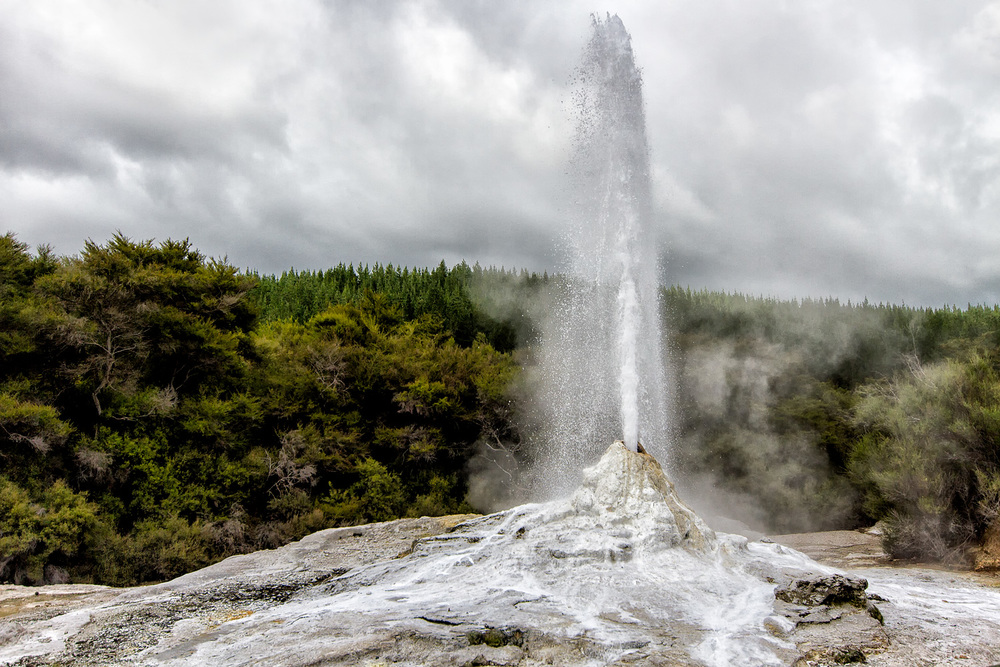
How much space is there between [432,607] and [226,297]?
15093mm

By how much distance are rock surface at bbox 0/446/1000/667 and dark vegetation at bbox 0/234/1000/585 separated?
5.14m

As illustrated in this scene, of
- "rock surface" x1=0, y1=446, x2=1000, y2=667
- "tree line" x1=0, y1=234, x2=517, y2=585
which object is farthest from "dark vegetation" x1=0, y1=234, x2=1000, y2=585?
"rock surface" x1=0, y1=446, x2=1000, y2=667

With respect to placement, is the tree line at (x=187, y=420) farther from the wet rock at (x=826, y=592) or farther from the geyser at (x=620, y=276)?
the wet rock at (x=826, y=592)

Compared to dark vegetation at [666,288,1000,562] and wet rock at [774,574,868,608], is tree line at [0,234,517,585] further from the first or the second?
wet rock at [774,574,868,608]

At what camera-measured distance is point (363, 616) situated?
614 cm

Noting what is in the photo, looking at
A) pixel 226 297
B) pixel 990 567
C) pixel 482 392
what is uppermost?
pixel 226 297

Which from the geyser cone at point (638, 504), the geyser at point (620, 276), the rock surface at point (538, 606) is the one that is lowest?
the rock surface at point (538, 606)

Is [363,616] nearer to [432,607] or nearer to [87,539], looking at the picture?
[432,607]

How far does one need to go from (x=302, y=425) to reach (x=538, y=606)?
1520cm

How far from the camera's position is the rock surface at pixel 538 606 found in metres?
5.37

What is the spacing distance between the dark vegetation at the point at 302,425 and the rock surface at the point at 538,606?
16.9 ft

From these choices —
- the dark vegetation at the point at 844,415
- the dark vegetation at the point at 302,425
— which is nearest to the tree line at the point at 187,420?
the dark vegetation at the point at 302,425

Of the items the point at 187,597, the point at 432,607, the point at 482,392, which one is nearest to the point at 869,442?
the point at 482,392

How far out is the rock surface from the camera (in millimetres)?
5371
